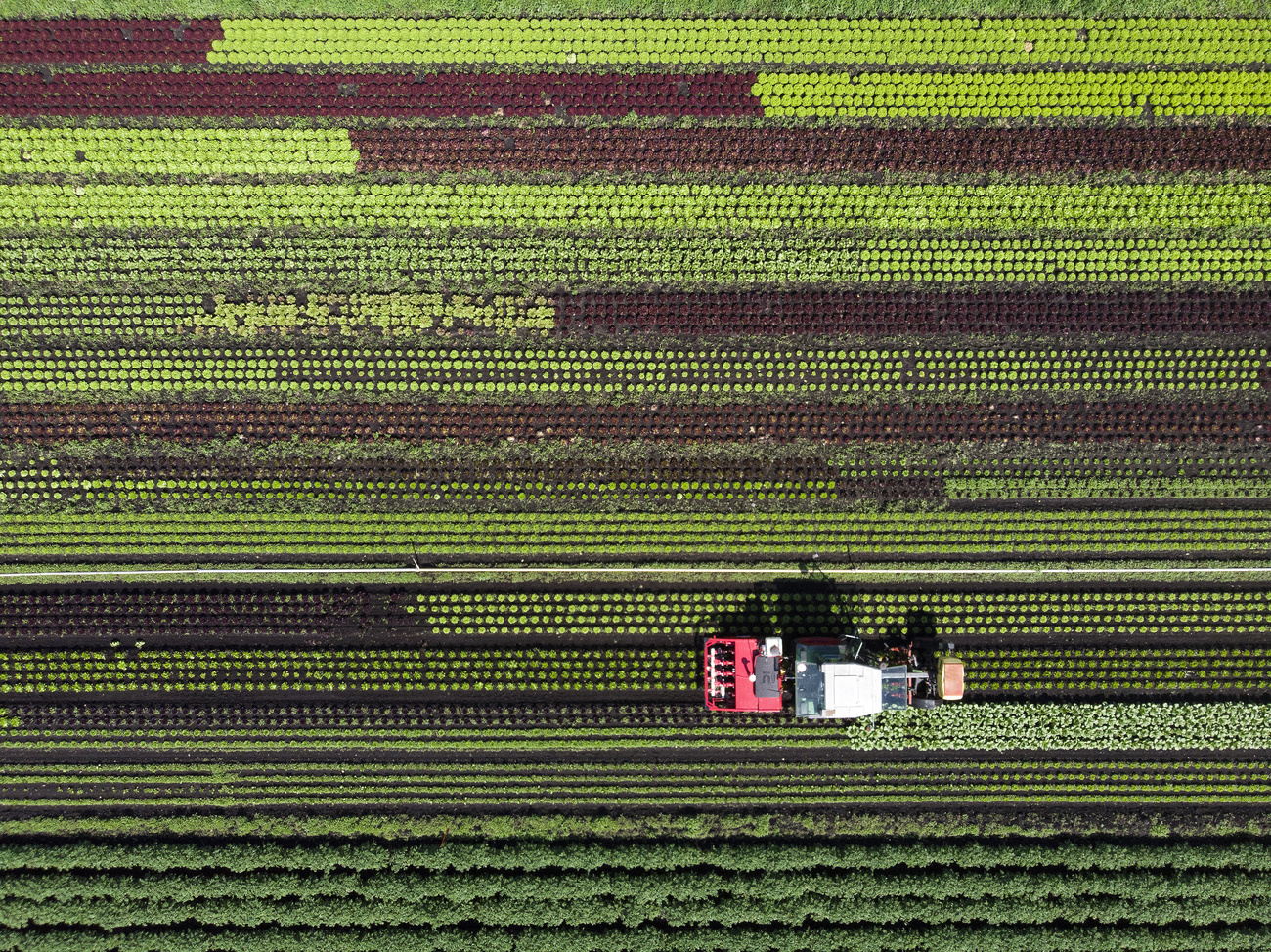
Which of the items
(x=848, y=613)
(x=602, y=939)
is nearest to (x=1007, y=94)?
(x=848, y=613)

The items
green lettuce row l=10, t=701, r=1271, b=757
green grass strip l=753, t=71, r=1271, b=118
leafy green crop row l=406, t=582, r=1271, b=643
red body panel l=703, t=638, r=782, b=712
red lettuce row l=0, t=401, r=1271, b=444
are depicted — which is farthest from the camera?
green grass strip l=753, t=71, r=1271, b=118

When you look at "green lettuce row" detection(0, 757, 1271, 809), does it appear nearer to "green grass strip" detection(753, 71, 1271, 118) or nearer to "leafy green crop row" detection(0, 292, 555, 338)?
"leafy green crop row" detection(0, 292, 555, 338)

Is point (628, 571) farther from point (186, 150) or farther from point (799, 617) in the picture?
point (186, 150)

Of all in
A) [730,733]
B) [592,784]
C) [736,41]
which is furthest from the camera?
[736,41]

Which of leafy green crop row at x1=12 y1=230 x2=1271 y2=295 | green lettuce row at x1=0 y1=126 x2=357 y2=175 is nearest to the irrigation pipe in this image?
leafy green crop row at x1=12 y1=230 x2=1271 y2=295

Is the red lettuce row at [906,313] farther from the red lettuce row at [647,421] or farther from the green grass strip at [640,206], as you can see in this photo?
the red lettuce row at [647,421]

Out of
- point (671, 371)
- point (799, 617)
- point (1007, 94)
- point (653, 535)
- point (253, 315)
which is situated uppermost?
point (1007, 94)
